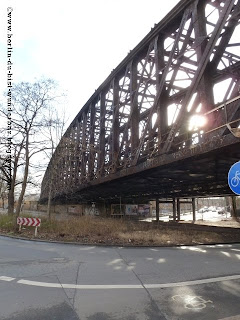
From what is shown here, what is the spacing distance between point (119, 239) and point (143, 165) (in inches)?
168

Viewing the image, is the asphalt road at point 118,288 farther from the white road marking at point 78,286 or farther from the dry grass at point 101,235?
the dry grass at point 101,235

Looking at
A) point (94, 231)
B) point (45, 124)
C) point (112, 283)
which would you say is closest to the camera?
point (112, 283)

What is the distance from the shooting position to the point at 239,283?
729 centimetres

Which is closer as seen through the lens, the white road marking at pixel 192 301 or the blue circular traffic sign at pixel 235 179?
the blue circular traffic sign at pixel 235 179

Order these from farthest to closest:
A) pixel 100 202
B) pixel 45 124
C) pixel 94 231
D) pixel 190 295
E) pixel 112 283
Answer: pixel 100 202 < pixel 45 124 < pixel 94 231 < pixel 112 283 < pixel 190 295

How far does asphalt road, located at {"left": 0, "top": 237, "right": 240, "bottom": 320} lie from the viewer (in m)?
5.07

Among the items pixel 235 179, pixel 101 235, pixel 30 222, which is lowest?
pixel 101 235

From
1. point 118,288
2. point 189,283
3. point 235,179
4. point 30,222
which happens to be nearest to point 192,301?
point 189,283

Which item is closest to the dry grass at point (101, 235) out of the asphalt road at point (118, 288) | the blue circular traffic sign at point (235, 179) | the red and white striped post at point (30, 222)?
the red and white striped post at point (30, 222)

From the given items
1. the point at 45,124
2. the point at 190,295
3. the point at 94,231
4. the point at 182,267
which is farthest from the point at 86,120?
the point at 190,295

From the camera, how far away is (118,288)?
21.8 feet

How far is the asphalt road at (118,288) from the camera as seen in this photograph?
5075 millimetres

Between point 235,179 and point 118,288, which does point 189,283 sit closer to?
point 118,288

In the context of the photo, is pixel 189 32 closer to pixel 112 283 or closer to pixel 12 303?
pixel 112 283
